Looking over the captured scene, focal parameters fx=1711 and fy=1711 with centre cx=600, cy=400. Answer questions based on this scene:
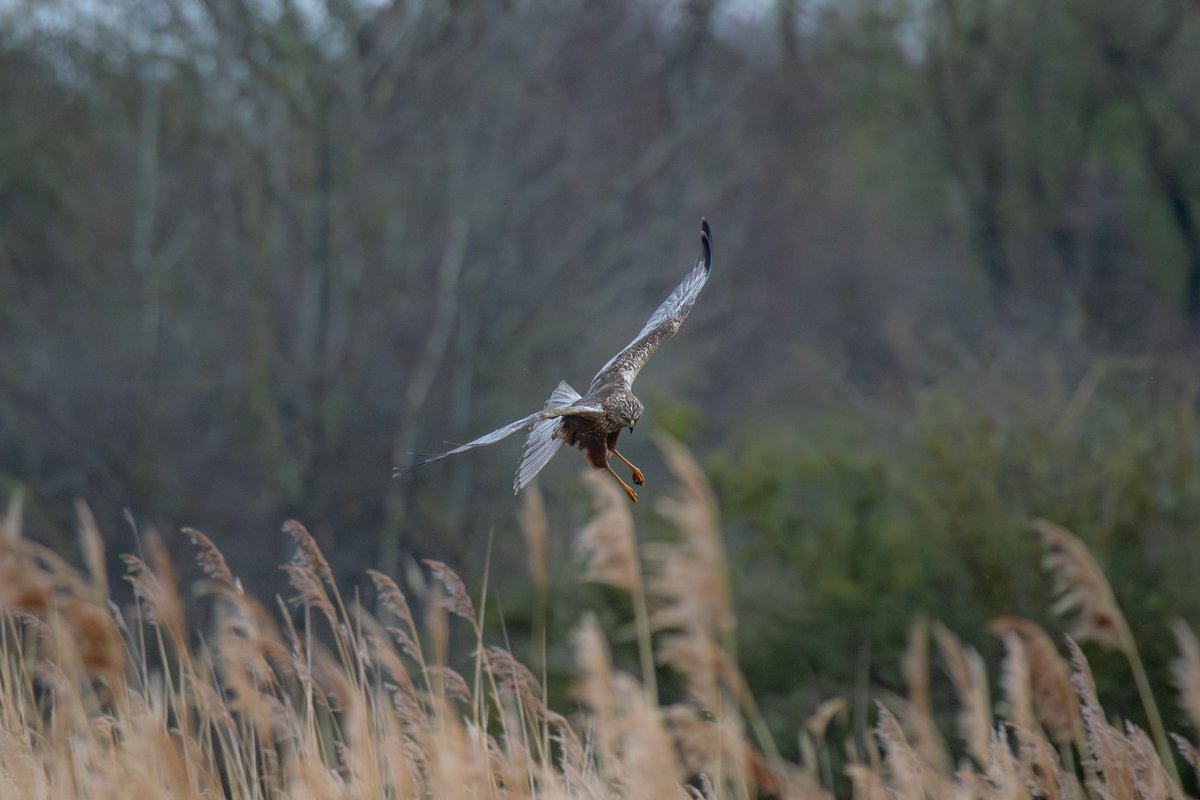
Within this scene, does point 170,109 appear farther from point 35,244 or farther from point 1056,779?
point 1056,779

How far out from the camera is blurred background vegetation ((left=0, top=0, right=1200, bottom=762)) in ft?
28.6

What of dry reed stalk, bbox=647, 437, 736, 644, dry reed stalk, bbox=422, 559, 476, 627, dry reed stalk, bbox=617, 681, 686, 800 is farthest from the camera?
dry reed stalk, bbox=422, 559, 476, 627

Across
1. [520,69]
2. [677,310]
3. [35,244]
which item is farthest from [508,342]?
[677,310]

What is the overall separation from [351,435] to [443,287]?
145cm

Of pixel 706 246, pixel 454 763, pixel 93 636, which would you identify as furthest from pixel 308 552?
pixel 706 246

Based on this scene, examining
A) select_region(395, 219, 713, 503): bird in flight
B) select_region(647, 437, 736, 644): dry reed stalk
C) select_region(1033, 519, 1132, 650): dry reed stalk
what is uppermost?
select_region(395, 219, 713, 503): bird in flight

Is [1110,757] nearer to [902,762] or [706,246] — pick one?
[902,762]

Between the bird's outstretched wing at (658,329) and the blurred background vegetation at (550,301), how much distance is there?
367 cm

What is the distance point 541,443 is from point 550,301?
1007 cm

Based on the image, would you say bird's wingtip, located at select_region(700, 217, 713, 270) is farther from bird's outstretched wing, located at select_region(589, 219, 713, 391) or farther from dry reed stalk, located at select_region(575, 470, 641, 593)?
dry reed stalk, located at select_region(575, 470, 641, 593)

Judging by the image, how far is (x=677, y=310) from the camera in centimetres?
464

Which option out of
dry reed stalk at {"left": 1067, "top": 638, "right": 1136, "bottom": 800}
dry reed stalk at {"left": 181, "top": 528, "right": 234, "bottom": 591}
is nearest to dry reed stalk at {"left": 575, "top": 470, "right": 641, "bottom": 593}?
dry reed stalk at {"left": 181, "top": 528, "right": 234, "bottom": 591}

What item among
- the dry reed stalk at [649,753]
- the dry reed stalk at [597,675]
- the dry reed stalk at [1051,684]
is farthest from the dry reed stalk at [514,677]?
the dry reed stalk at [1051,684]

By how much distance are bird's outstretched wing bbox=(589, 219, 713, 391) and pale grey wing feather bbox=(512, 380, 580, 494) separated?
0.08 meters
